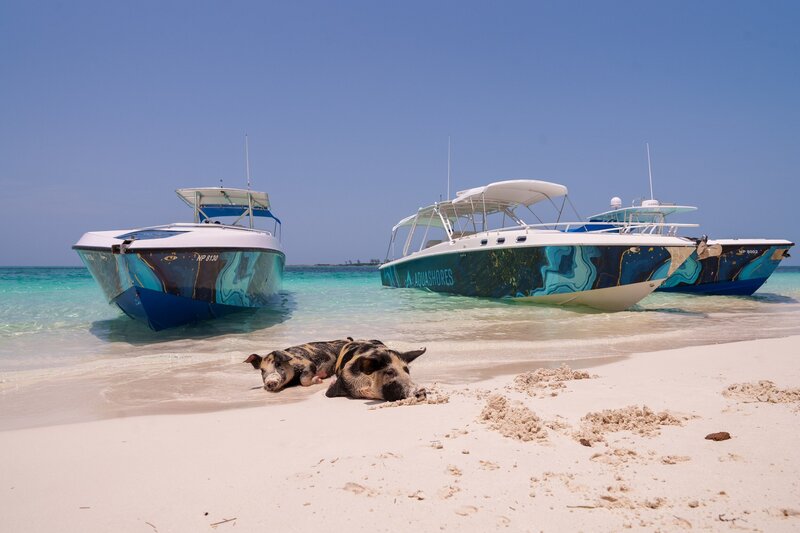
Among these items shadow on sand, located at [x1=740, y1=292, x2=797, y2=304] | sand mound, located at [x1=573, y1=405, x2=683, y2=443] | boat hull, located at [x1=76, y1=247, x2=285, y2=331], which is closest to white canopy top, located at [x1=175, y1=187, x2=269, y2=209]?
boat hull, located at [x1=76, y1=247, x2=285, y2=331]

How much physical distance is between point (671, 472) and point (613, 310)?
904 cm

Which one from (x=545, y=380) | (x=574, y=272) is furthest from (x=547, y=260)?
(x=545, y=380)

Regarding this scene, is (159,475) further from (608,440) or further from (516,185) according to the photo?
(516,185)

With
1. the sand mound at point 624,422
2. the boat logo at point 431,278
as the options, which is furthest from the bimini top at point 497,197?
the sand mound at point 624,422

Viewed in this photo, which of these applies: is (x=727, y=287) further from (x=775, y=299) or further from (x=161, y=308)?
(x=161, y=308)

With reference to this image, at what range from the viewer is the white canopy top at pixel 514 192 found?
1155cm

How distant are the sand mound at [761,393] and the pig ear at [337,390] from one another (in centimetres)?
273

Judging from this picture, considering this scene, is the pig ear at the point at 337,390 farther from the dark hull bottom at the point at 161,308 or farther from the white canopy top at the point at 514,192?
the white canopy top at the point at 514,192

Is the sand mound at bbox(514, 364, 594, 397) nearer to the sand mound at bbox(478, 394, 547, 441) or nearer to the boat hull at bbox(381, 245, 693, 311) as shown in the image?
the sand mound at bbox(478, 394, 547, 441)

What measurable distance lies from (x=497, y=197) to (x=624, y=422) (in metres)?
10.4

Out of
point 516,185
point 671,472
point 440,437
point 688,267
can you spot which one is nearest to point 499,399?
point 440,437

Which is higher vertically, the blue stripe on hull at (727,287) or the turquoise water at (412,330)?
the turquoise water at (412,330)

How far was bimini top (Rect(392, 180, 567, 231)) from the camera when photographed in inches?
460

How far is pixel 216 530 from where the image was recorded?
171 centimetres
